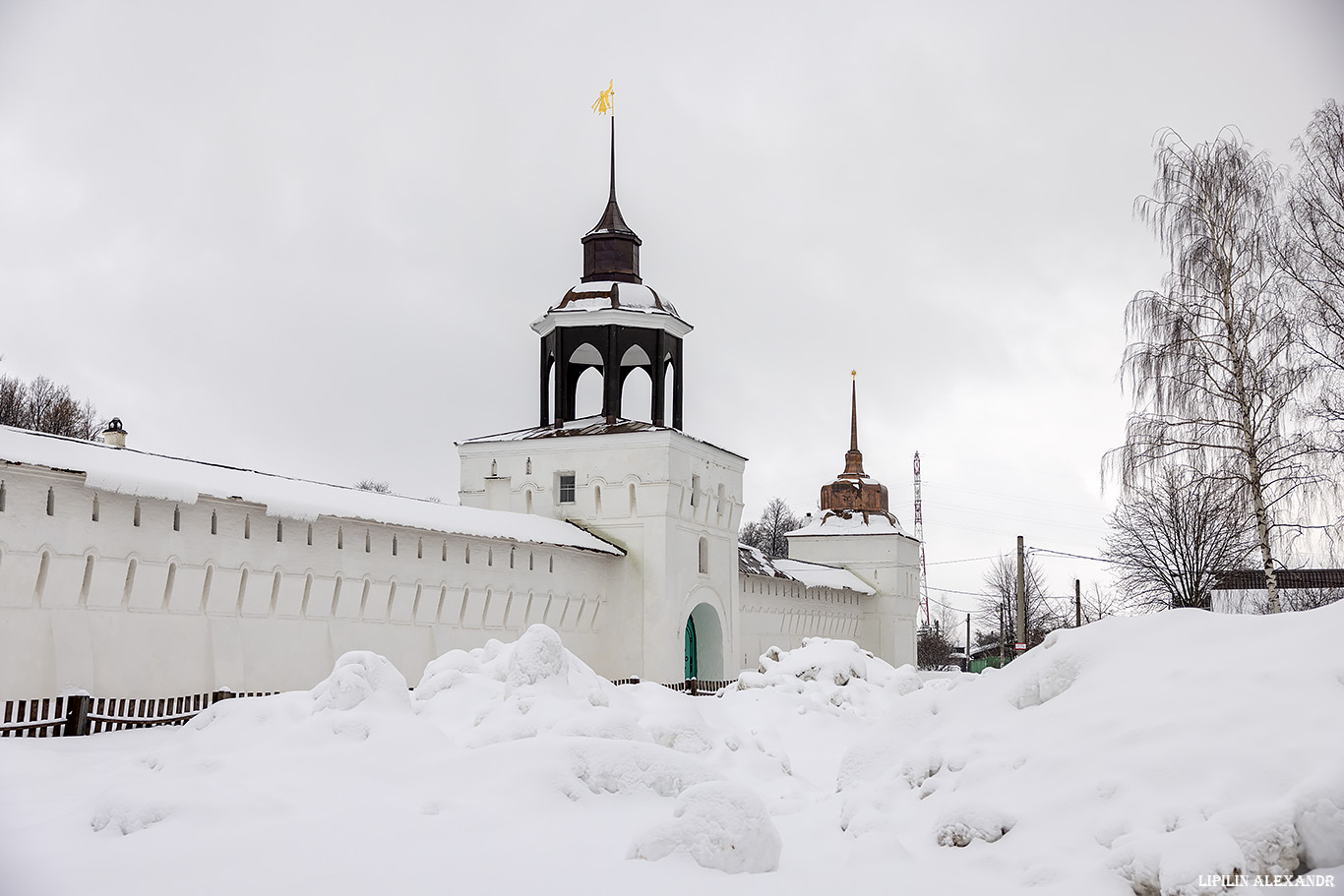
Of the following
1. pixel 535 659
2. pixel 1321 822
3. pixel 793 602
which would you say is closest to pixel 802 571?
pixel 793 602

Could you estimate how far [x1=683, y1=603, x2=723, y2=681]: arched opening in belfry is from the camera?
27.9 metres

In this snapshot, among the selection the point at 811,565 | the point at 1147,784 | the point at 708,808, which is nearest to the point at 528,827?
the point at 708,808

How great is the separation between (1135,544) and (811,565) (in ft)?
35.0

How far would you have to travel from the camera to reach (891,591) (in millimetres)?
41375

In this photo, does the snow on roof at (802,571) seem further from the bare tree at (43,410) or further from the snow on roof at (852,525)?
the bare tree at (43,410)

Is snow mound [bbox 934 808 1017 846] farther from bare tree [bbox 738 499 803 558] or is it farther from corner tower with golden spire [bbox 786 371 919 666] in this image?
bare tree [bbox 738 499 803 558]

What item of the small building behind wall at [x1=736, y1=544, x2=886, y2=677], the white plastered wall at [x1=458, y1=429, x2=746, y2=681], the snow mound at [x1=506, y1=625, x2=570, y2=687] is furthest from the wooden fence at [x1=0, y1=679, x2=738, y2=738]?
the small building behind wall at [x1=736, y1=544, x2=886, y2=677]

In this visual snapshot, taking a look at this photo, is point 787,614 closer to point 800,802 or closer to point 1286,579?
point 1286,579

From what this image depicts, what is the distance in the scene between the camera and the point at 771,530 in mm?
69938

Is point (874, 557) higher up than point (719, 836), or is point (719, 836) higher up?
point (874, 557)

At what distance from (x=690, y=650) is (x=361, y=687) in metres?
18.9

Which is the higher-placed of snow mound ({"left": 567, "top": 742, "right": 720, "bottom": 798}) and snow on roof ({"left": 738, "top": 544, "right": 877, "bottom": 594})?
snow on roof ({"left": 738, "top": 544, "right": 877, "bottom": 594})

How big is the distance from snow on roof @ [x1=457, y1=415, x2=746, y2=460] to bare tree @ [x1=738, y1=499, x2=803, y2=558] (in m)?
37.1

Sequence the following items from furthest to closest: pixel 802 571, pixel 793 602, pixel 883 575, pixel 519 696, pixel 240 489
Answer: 1. pixel 883 575
2. pixel 802 571
3. pixel 793 602
4. pixel 240 489
5. pixel 519 696
